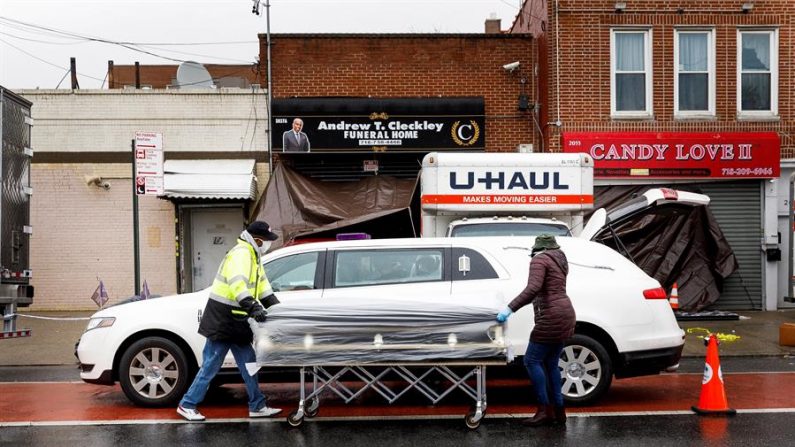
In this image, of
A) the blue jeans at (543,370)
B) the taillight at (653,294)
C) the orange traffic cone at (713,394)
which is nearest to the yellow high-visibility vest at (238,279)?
the blue jeans at (543,370)

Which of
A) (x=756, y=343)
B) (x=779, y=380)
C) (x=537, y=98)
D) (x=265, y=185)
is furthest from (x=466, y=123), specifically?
(x=779, y=380)

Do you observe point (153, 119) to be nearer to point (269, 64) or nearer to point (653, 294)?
point (269, 64)

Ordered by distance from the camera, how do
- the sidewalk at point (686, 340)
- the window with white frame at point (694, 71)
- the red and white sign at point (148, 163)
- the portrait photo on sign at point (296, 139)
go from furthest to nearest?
the window with white frame at point (694, 71) → the portrait photo on sign at point (296, 139) → the sidewalk at point (686, 340) → the red and white sign at point (148, 163)

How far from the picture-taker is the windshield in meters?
10.9

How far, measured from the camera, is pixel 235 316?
7066mm

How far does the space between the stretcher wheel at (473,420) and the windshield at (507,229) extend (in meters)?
4.24

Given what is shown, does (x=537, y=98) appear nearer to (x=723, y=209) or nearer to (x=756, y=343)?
(x=723, y=209)

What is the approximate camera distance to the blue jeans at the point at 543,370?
6.93 metres

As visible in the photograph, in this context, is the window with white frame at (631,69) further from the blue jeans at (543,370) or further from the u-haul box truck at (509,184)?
the blue jeans at (543,370)

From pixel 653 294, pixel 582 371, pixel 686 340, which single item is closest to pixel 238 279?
pixel 582 371

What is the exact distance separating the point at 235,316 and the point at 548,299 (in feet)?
8.95

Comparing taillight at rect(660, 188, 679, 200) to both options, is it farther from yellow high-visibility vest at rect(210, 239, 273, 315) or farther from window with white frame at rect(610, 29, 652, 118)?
yellow high-visibility vest at rect(210, 239, 273, 315)

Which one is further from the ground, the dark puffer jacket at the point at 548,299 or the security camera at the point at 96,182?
the security camera at the point at 96,182

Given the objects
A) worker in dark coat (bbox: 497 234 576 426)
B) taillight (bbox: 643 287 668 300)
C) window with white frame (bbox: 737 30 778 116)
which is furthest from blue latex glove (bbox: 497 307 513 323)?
window with white frame (bbox: 737 30 778 116)
